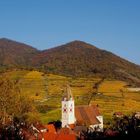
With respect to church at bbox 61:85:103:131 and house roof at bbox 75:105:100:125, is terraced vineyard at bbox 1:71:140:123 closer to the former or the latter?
house roof at bbox 75:105:100:125

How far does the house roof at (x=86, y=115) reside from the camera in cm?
9762

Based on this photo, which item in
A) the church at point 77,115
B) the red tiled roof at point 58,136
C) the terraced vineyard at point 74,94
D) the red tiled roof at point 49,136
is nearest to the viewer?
the red tiled roof at point 58,136

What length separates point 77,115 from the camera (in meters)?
98.6

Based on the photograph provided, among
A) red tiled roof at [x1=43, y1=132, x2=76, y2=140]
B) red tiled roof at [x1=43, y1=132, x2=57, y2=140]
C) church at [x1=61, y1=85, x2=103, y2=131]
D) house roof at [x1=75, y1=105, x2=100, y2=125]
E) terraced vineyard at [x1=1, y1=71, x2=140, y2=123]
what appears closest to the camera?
red tiled roof at [x1=43, y1=132, x2=76, y2=140]

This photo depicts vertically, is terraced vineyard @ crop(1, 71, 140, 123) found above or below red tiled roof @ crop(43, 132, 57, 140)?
above

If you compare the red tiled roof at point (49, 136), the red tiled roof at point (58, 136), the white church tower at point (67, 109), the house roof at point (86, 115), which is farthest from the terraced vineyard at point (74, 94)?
the red tiled roof at point (58, 136)

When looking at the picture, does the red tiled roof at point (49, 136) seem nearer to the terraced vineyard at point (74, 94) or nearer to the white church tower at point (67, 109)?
the white church tower at point (67, 109)

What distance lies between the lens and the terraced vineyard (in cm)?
12031

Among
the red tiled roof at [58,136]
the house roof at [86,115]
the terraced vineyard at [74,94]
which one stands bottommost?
the red tiled roof at [58,136]

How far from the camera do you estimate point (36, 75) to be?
178750 millimetres

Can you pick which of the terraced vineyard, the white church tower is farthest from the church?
the terraced vineyard

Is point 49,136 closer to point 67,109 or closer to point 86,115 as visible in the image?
point 67,109

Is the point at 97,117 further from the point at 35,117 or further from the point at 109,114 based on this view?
the point at 35,117

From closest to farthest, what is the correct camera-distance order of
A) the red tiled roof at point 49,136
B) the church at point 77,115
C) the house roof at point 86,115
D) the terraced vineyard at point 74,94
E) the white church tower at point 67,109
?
the red tiled roof at point 49,136 → the white church tower at point 67,109 → the church at point 77,115 → the house roof at point 86,115 → the terraced vineyard at point 74,94
